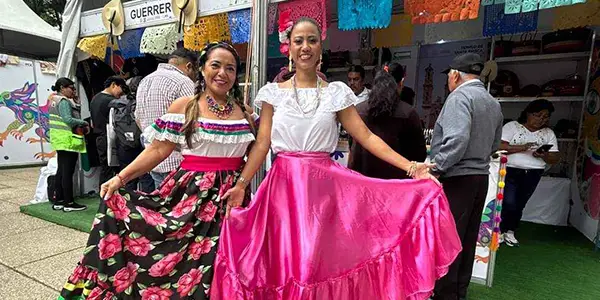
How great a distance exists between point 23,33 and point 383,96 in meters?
9.45

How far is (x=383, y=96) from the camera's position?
99.3 inches

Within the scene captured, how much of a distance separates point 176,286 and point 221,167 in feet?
2.19

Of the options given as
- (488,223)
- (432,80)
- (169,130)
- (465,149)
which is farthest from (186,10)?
(432,80)

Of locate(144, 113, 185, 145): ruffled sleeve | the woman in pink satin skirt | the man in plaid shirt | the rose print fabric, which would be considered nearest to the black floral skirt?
the rose print fabric

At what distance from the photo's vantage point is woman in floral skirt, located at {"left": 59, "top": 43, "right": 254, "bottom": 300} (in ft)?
5.93

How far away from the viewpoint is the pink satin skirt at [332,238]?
5.43 feet

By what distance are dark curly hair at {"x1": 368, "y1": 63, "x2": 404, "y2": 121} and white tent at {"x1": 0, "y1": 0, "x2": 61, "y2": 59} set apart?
8.94m

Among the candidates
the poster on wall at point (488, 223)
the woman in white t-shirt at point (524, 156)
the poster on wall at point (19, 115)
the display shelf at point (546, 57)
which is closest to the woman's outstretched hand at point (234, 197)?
the poster on wall at point (488, 223)

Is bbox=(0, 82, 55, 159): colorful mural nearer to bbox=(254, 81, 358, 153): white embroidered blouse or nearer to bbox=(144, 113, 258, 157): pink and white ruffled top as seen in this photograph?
bbox=(144, 113, 258, 157): pink and white ruffled top

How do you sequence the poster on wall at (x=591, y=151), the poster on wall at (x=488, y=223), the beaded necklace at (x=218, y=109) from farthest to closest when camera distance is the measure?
the poster on wall at (x=591, y=151), the poster on wall at (x=488, y=223), the beaded necklace at (x=218, y=109)

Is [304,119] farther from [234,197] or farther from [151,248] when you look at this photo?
[151,248]

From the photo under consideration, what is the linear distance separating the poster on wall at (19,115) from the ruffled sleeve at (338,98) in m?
9.31

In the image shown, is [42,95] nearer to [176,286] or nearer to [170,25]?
[170,25]

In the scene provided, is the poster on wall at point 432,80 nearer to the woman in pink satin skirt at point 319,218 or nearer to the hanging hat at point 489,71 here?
the hanging hat at point 489,71
